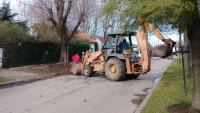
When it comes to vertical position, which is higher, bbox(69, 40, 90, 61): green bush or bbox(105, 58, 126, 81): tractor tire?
bbox(69, 40, 90, 61): green bush

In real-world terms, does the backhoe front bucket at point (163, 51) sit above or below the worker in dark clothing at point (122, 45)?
below

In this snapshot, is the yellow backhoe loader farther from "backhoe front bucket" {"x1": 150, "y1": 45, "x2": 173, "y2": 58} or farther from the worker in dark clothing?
"backhoe front bucket" {"x1": 150, "y1": 45, "x2": 173, "y2": 58}

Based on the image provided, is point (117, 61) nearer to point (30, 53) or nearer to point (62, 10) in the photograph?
point (62, 10)

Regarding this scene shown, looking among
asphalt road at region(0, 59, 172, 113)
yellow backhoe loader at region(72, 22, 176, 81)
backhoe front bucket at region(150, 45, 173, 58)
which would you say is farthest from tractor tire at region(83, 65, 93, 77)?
backhoe front bucket at region(150, 45, 173, 58)

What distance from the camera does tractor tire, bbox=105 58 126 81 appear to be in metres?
12.9

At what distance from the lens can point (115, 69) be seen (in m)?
13.3

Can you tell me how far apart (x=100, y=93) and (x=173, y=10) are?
6.28 metres

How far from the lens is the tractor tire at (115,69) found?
12938 millimetres

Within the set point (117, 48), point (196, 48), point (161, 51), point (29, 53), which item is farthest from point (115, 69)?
point (29, 53)

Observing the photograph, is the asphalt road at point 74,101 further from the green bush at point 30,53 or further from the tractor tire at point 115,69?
the green bush at point 30,53

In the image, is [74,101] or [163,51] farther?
[74,101]

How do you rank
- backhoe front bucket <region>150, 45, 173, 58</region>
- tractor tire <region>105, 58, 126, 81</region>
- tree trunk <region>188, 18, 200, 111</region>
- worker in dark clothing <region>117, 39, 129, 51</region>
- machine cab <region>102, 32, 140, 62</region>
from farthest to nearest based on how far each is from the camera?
worker in dark clothing <region>117, 39, 129, 51</region>, machine cab <region>102, 32, 140, 62</region>, tractor tire <region>105, 58, 126, 81</region>, backhoe front bucket <region>150, 45, 173, 58</region>, tree trunk <region>188, 18, 200, 111</region>

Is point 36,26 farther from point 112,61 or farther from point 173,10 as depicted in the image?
point 173,10

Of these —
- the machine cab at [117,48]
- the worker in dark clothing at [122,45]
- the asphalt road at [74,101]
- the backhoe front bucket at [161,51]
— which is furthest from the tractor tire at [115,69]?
the backhoe front bucket at [161,51]
